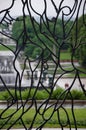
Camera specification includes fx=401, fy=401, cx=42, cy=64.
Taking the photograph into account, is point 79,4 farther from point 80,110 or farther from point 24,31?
point 80,110

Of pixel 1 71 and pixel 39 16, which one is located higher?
pixel 39 16

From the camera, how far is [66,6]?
2.71 m

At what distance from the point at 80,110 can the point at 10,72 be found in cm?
383

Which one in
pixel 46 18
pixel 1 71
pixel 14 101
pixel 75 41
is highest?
pixel 46 18

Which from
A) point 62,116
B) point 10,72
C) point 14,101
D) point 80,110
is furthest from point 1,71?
point 14,101

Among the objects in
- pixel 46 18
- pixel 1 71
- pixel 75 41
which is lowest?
pixel 1 71

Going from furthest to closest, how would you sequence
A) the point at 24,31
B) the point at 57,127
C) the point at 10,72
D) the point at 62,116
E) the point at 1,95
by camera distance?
the point at 10,72 < the point at 1,95 < the point at 62,116 < the point at 57,127 < the point at 24,31

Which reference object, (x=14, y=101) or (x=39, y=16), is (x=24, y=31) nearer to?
(x=39, y=16)

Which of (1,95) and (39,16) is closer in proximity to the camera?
(39,16)

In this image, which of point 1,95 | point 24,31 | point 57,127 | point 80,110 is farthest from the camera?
point 1,95

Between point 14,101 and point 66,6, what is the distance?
29.3 inches

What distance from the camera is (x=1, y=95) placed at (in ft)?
19.5

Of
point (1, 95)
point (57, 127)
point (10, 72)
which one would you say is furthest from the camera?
point (10, 72)

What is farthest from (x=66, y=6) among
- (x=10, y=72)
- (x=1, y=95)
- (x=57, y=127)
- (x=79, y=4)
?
(x=10, y=72)
